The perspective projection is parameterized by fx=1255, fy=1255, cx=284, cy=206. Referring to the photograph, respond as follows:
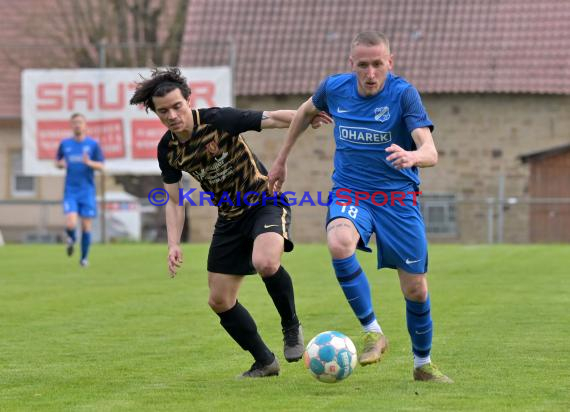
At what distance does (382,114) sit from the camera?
739 centimetres

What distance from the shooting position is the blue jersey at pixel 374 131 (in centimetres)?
735

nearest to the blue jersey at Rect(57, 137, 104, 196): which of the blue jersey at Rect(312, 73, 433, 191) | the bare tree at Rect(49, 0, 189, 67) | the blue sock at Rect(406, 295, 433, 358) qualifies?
the blue jersey at Rect(312, 73, 433, 191)

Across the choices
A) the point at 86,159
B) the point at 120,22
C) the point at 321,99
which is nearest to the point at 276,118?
the point at 321,99

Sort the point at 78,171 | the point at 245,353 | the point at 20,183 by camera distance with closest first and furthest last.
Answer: the point at 245,353, the point at 78,171, the point at 20,183

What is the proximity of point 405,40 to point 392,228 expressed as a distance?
26731mm

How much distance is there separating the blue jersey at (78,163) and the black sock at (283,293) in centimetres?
1257

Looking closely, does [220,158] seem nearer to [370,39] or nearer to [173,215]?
[173,215]

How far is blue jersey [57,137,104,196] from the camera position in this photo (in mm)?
20172

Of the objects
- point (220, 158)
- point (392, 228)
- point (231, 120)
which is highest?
point (231, 120)

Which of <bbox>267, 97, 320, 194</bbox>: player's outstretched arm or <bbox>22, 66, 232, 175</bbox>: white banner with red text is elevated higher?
<bbox>22, 66, 232, 175</bbox>: white banner with red text

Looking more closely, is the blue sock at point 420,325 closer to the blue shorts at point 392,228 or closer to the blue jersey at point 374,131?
the blue shorts at point 392,228

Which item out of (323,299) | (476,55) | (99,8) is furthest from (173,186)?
(99,8)

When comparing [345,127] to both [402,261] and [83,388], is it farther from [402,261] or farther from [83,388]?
[83,388]

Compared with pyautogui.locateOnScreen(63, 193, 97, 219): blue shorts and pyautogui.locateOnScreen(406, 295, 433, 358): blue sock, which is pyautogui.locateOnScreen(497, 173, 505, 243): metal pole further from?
pyautogui.locateOnScreen(406, 295, 433, 358): blue sock
